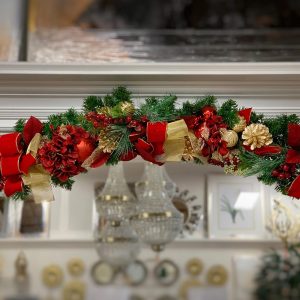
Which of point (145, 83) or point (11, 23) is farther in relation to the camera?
point (11, 23)

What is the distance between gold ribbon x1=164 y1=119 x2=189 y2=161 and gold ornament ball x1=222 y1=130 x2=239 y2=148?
0.09m

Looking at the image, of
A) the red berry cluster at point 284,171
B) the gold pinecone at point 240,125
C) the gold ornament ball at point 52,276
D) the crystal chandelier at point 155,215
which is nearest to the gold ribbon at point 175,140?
the gold pinecone at point 240,125

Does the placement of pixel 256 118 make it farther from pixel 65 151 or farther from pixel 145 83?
pixel 65 151

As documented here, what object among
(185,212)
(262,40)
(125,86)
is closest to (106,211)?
(185,212)

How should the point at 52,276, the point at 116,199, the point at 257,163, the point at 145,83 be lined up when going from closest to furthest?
the point at 257,163
the point at 145,83
the point at 116,199
the point at 52,276

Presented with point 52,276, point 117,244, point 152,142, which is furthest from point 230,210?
point 152,142

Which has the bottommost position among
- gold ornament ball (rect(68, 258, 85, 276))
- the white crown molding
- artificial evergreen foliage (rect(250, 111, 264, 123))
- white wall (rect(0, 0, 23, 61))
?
gold ornament ball (rect(68, 258, 85, 276))

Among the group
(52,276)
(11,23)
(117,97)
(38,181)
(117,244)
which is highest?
(11,23)

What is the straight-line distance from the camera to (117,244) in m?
2.00

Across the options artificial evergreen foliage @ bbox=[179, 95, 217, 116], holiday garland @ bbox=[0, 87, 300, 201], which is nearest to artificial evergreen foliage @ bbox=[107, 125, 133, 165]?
holiday garland @ bbox=[0, 87, 300, 201]

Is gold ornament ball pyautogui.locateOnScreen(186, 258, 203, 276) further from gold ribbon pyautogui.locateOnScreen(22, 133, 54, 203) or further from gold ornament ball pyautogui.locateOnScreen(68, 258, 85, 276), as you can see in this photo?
gold ribbon pyautogui.locateOnScreen(22, 133, 54, 203)

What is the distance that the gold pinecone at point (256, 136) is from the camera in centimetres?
119

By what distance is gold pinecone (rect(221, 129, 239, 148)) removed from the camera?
1.21 meters

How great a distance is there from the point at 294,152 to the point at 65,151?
20.8 inches
